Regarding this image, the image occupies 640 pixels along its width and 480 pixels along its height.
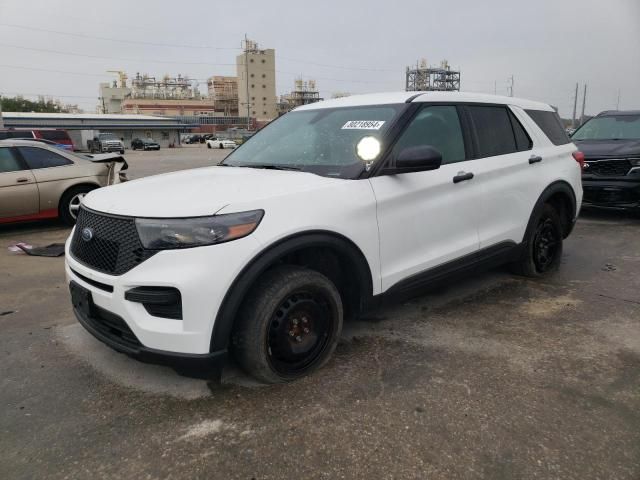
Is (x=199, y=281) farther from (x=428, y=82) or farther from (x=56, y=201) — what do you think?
(x=428, y=82)

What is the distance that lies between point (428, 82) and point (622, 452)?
123 feet

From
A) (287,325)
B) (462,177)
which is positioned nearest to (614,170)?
(462,177)

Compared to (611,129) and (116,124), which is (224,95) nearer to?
(116,124)

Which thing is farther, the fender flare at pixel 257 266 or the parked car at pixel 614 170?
the parked car at pixel 614 170

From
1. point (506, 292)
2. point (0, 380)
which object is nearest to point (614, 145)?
point (506, 292)

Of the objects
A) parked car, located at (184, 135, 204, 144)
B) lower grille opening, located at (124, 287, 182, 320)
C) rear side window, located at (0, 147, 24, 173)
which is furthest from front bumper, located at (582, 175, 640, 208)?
parked car, located at (184, 135, 204, 144)

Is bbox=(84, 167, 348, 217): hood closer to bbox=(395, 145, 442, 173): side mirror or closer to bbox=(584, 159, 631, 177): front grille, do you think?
bbox=(395, 145, 442, 173): side mirror

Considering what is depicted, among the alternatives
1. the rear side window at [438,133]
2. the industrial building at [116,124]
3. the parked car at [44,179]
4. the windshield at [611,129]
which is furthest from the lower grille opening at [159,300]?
the industrial building at [116,124]

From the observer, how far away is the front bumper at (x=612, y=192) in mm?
7156

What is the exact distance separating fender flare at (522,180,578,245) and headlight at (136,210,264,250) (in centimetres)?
289

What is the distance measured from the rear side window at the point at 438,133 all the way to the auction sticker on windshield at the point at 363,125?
0.60 ft

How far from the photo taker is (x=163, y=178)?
337cm

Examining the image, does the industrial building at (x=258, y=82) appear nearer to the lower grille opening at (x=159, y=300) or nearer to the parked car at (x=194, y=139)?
the parked car at (x=194, y=139)

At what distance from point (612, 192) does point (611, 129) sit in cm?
185
